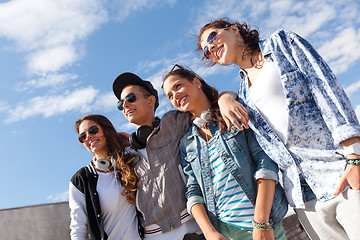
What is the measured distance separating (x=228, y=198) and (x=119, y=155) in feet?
4.97

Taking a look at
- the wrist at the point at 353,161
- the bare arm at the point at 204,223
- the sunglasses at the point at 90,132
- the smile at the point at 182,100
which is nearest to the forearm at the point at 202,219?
the bare arm at the point at 204,223

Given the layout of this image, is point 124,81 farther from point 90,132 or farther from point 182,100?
point 182,100

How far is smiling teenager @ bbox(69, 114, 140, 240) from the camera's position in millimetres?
3504

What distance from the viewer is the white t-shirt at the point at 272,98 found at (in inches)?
101

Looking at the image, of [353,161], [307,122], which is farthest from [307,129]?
[353,161]

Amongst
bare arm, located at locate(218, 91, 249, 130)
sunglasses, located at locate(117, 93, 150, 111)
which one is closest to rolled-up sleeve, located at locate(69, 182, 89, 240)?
sunglasses, located at locate(117, 93, 150, 111)

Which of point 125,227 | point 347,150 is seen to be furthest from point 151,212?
point 347,150

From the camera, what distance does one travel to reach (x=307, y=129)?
2.43 metres

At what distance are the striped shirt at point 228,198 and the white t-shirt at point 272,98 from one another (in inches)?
21.8

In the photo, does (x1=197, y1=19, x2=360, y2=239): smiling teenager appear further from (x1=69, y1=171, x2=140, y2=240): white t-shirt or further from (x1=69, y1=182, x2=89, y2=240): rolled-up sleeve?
(x1=69, y1=182, x2=89, y2=240): rolled-up sleeve

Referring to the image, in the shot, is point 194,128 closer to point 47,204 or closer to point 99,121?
point 99,121

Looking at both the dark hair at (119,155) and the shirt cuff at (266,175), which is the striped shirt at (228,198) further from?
the dark hair at (119,155)

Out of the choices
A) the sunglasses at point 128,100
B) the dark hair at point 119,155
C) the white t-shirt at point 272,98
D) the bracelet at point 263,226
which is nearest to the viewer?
the bracelet at point 263,226

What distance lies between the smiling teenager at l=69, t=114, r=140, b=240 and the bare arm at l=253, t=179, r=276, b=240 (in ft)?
4.62
